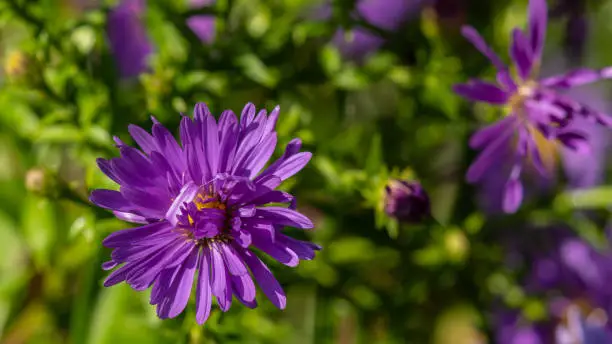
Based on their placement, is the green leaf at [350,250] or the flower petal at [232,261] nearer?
the flower petal at [232,261]

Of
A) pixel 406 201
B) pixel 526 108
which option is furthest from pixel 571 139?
pixel 406 201

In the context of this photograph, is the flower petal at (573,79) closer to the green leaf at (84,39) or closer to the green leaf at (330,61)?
the green leaf at (330,61)

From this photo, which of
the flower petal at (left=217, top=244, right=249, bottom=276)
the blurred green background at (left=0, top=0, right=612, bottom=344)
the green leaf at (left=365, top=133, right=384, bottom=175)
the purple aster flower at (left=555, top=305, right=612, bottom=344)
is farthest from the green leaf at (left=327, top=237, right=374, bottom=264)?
the flower petal at (left=217, top=244, right=249, bottom=276)

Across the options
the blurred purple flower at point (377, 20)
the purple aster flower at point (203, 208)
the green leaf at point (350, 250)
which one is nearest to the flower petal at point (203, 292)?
the purple aster flower at point (203, 208)

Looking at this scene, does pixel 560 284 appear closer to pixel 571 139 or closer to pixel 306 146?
pixel 571 139

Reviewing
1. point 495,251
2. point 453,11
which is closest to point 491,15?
point 453,11

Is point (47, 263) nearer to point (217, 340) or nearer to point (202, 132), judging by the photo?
point (217, 340)
